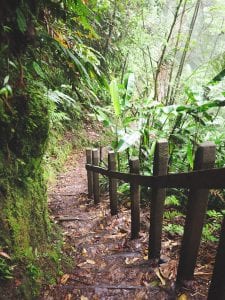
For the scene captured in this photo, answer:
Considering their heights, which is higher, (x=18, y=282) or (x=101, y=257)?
(x=18, y=282)

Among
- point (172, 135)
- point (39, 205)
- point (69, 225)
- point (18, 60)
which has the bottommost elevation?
point (69, 225)

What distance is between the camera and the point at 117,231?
13.0ft

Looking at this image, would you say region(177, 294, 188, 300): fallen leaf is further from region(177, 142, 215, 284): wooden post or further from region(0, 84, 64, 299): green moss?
region(0, 84, 64, 299): green moss

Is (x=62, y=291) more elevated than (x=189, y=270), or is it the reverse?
(x=189, y=270)

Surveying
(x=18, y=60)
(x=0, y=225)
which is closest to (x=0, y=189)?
(x=0, y=225)

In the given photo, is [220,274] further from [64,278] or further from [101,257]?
[101,257]

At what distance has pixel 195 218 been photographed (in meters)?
2.03

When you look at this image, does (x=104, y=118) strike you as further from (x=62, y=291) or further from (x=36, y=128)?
(x=62, y=291)

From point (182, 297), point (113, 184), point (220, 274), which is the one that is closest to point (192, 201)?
point (220, 274)

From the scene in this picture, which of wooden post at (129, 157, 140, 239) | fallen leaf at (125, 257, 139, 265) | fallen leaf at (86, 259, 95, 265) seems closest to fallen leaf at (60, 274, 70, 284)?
fallen leaf at (86, 259, 95, 265)

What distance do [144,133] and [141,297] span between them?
268 centimetres

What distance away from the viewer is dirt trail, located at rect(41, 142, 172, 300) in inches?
96.4

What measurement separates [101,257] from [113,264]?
0.98ft

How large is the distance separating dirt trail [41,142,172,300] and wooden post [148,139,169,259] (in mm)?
215
